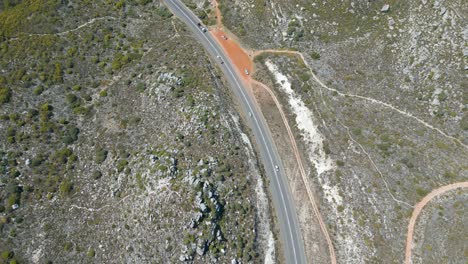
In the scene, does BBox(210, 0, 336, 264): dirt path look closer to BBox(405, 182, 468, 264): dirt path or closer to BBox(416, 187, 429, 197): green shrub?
BBox(416, 187, 429, 197): green shrub

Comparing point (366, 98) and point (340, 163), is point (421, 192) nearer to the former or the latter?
point (340, 163)

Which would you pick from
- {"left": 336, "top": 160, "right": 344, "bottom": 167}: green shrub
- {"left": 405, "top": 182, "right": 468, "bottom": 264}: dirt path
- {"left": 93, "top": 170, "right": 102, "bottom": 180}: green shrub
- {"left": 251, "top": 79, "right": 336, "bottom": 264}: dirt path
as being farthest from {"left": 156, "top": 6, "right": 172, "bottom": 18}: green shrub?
{"left": 405, "top": 182, "right": 468, "bottom": 264}: dirt path

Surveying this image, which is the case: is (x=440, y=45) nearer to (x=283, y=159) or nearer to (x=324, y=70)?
(x=324, y=70)

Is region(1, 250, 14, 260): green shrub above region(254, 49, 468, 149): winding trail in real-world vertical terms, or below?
below

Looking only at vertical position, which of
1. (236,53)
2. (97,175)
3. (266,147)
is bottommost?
(97,175)

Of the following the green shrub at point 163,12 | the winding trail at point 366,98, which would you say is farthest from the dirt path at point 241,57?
the green shrub at point 163,12

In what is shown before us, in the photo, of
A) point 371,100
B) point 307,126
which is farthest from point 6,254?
point 371,100

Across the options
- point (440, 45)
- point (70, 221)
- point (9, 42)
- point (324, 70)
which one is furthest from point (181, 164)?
point (440, 45)
